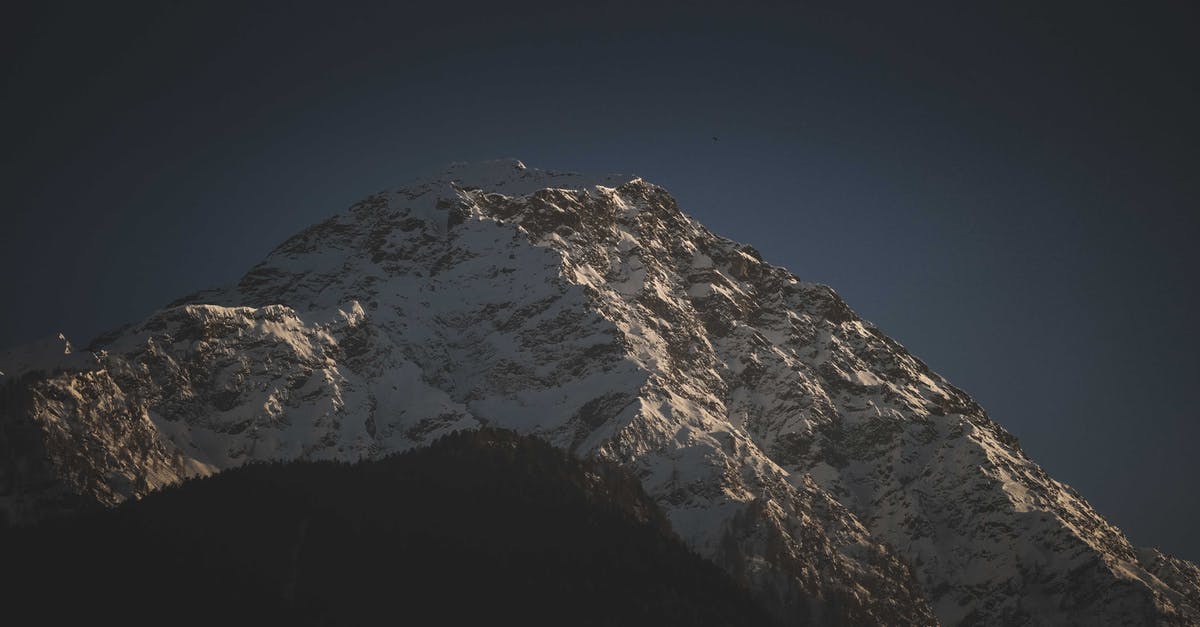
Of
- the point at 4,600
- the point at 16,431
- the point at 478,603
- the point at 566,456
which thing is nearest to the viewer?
the point at 4,600

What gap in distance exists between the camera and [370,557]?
541ft

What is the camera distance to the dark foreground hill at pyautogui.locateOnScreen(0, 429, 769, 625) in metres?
153

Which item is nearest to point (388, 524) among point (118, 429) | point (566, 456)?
point (566, 456)

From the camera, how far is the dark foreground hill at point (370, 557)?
503 feet

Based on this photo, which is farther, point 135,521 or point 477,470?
point 477,470

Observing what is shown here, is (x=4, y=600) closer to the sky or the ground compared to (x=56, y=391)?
closer to the ground

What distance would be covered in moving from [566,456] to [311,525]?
131ft

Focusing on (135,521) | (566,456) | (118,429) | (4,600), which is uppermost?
(566,456)

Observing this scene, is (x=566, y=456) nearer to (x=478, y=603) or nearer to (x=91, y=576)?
(x=478, y=603)

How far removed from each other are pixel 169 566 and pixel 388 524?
2630 cm

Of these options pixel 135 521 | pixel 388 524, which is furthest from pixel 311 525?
pixel 135 521

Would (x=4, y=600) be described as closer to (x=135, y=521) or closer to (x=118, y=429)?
(x=135, y=521)

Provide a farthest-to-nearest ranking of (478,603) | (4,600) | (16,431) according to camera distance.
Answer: (16,431)
(478,603)
(4,600)

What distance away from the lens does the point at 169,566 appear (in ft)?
513
